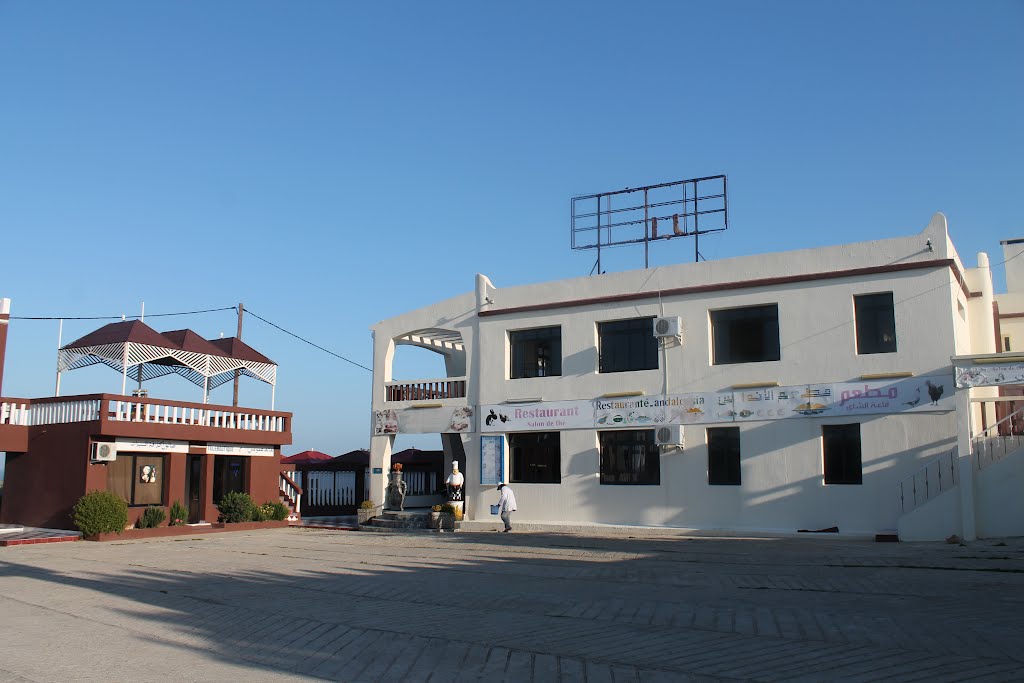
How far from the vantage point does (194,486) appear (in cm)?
2652

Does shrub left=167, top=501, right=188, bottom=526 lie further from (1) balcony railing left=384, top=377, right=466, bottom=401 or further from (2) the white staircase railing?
(2) the white staircase railing

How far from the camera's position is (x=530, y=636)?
876cm

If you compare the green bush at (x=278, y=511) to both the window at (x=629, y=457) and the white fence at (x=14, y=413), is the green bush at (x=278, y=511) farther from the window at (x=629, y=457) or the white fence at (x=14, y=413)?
the window at (x=629, y=457)

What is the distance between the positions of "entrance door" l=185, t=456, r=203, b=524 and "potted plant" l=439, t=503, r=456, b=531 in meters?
7.53

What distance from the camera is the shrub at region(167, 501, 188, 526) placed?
961 inches

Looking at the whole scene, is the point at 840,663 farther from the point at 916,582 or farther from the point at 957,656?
the point at 916,582

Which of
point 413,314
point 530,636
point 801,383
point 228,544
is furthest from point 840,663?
point 413,314

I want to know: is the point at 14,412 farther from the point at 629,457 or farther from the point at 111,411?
the point at 629,457

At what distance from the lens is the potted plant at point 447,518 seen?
24625 mm

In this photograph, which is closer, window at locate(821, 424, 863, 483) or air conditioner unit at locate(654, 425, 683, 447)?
window at locate(821, 424, 863, 483)

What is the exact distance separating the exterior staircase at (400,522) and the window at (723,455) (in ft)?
24.9

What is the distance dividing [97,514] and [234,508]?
14.0 feet

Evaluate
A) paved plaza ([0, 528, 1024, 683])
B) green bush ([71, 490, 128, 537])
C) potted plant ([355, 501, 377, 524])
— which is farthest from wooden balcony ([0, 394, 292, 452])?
paved plaza ([0, 528, 1024, 683])

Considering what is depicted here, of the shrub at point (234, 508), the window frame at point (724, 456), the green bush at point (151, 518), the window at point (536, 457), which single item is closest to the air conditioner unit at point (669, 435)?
the window frame at point (724, 456)
